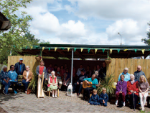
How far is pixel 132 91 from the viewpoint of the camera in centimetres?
729

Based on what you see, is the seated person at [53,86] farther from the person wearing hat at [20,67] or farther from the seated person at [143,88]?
the seated person at [143,88]

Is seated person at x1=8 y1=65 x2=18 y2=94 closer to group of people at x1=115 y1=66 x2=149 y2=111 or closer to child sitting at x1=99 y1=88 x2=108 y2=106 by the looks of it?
child sitting at x1=99 y1=88 x2=108 y2=106

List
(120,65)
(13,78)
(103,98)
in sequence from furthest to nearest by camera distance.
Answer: (13,78) → (120,65) → (103,98)

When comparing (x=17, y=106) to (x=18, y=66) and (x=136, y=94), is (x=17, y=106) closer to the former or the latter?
(x=18, y=66)

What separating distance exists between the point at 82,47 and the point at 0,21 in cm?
692

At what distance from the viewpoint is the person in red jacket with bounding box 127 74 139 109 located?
7059mm

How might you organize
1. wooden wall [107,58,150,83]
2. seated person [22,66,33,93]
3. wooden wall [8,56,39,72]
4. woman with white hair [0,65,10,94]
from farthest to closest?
wooden wall [8,56,39,72] → seated person [22,66,33,93] → wooden wall [107,58,150,83] → woman with white hair [0,65,10,94]

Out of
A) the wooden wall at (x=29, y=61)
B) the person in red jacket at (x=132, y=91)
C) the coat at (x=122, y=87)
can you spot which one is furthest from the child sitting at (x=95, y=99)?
the wooden wall at (x=29, y=61)

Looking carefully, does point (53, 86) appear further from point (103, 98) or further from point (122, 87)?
point (122, 87)

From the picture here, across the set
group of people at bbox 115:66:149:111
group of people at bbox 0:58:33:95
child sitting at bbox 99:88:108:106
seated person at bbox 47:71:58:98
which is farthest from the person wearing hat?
group of people at bbox 115:66:149:111

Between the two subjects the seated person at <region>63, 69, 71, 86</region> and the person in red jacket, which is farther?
the seated person at <region>63, 69, 71, 86</region>

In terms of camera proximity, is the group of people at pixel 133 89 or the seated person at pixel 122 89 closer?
the group of people at pixel 133 89

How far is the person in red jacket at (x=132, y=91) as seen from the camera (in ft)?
23.2

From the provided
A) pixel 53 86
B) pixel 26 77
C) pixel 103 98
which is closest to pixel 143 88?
pixel 103 98
